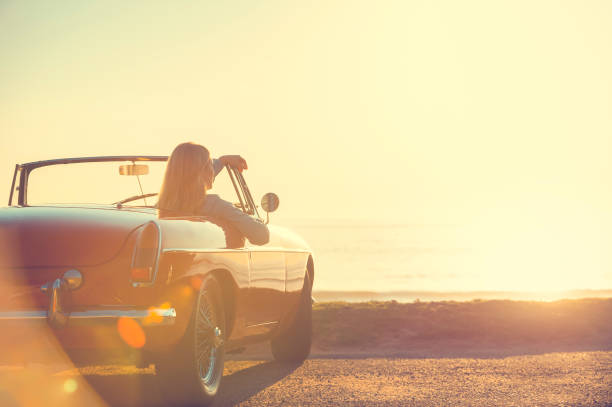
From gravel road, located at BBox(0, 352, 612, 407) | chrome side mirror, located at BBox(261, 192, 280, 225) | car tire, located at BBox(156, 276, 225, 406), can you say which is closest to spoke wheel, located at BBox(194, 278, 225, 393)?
car tire, located at BBox(156, 276, 225, 406)

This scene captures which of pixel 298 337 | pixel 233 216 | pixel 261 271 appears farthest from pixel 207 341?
pixel 298 337

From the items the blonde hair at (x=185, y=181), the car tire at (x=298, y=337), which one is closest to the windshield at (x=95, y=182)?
the blonde hair at (x=185, y=181)

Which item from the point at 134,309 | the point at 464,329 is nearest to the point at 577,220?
the point at 464,329

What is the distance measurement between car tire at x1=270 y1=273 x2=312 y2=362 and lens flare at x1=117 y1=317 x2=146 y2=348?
315cm

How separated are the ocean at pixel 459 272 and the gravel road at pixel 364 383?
2366 cm

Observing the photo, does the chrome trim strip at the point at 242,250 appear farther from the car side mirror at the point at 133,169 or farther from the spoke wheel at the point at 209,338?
the car side mirror at the point at 133,169

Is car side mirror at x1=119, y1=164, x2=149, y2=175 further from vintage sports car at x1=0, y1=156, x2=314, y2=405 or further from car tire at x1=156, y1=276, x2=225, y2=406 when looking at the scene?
car tire at x1=156, y1=276, x2=225, y2=406

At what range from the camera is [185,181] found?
18.2 ft

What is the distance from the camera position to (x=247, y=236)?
5738 mm

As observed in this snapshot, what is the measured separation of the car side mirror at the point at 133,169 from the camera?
6.34 m

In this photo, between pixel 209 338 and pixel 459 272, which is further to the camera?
pixel 459 272

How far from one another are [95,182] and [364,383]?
250 centimetres

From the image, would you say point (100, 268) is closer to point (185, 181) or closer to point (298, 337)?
point (185, 181)

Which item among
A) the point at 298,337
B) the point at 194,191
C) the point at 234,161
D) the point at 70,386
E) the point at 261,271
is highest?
the point at 234,161
